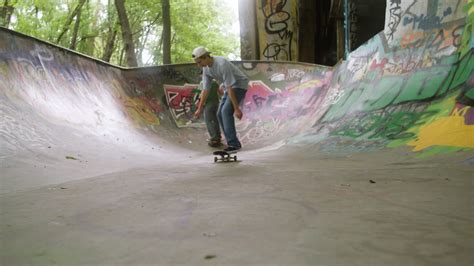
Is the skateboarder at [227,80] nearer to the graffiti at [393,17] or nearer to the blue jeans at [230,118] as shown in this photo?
the blue jeans at [230,118]

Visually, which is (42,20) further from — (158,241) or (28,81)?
(158,241)

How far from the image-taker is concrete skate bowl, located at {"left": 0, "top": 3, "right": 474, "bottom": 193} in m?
4.57

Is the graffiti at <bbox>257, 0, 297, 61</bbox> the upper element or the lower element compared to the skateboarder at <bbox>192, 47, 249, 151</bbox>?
upper

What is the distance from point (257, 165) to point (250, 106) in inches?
238

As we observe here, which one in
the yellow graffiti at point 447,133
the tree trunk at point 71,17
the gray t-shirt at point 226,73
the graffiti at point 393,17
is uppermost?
the tree trunk at point 71,17

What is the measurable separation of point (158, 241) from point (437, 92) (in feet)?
14.8

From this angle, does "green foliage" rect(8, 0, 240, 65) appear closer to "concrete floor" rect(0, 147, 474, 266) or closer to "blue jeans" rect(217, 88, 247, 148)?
"blue jeans" rect(217, 88, 247, 148)

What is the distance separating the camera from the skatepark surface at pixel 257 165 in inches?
59.0

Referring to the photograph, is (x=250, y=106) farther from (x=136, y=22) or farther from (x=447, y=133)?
(x=136, y=22)

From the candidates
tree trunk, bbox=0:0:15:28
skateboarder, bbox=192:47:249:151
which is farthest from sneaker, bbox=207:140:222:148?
tree trunk, bbox=0:0:15:28

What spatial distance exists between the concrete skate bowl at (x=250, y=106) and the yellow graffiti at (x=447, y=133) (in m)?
0.01

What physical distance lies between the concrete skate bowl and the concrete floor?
4.37 ft

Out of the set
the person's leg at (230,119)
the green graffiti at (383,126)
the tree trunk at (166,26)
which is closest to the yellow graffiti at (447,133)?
the green graffiti at (383,126)

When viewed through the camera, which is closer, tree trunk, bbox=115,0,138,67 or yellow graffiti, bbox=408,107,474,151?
yellow graffiti, bbox=408,107,474,151
